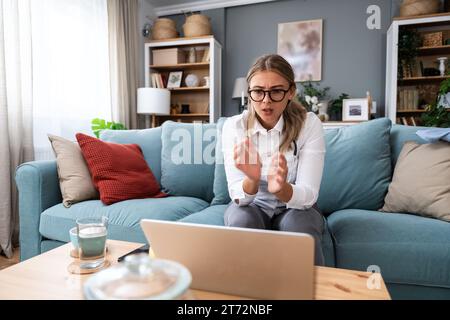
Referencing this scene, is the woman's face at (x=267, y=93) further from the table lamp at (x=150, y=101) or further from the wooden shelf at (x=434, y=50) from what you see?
the wooden shelf at (x=434, y=50)

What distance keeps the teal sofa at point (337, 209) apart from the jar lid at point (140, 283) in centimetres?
91

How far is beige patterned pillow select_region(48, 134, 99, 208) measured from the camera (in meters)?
1.63

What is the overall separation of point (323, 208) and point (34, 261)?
1.24 metres

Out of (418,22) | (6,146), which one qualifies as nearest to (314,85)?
(418,22)

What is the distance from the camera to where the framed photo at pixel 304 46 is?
3.72m

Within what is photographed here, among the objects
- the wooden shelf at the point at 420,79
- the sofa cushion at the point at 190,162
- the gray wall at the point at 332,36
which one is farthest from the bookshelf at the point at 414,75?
the sofa cushion at the point at 190,162

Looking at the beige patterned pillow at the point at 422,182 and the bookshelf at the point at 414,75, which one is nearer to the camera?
the beige patterned pillow at the point at 422,182

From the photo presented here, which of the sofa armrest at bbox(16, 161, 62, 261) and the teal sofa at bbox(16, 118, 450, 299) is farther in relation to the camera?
the sofa armrest at bbox(16, 161, 62, 261)

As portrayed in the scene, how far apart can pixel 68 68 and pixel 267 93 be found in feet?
7.84

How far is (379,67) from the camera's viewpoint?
358cm

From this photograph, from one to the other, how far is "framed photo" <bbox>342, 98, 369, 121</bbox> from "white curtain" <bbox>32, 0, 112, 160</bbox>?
8.24 feet

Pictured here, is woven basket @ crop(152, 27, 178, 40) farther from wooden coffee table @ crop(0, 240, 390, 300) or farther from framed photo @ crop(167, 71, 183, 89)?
wooden coffee table @ crop(0, 240, 390, 300)

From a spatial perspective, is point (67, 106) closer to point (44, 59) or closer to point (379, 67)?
point (44, 59)

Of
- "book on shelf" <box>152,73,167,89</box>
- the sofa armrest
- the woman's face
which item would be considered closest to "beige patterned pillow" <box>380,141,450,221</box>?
the woman's face
